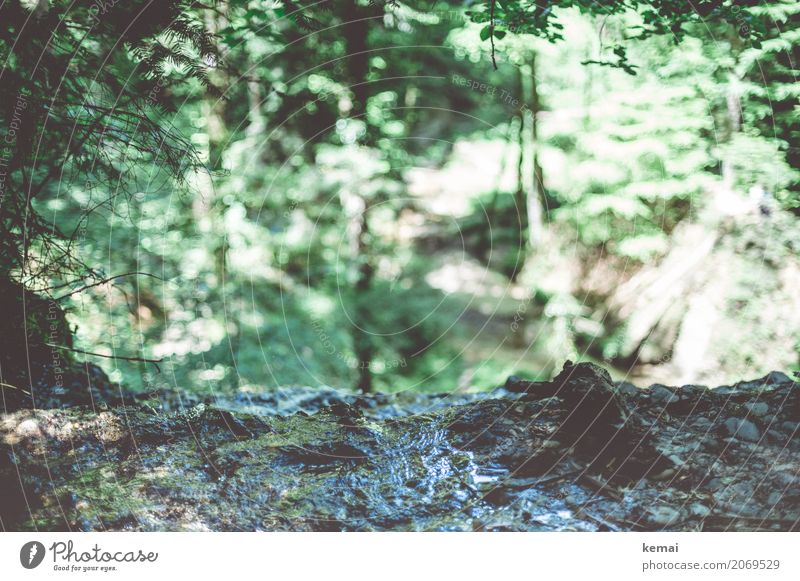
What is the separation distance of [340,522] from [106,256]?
450cm

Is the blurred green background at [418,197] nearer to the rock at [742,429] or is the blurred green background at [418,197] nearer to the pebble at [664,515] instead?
the rock at [742,429]

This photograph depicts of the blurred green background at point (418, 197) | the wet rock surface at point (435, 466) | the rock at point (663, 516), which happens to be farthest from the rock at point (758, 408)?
the blurred green background at point (418, 197)

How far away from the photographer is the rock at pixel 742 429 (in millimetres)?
2654

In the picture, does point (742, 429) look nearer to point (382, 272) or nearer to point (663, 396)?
point (663, 396)

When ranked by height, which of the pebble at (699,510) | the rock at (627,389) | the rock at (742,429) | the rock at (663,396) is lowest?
the pebble at (699,510)

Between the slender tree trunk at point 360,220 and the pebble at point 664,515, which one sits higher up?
the slender tree trunk at point 360,220

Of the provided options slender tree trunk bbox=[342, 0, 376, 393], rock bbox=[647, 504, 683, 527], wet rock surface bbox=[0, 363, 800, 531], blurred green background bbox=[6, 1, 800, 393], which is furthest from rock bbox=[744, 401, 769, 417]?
slender tree trunk bbox=[342, 0, 376, 393]

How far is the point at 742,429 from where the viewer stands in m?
2.70

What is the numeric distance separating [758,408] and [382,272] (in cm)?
635

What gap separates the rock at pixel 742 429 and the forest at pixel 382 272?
0.02 meters

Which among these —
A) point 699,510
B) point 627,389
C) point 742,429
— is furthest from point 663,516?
point 627,389

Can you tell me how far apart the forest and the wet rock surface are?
13 millimetres

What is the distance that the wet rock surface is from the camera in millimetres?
2279
